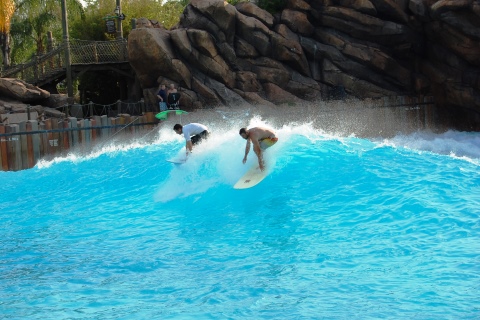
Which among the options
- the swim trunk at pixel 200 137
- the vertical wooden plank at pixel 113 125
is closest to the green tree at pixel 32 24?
the vertical wooden plank at pixel 113 125

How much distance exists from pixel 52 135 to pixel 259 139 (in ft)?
28.5

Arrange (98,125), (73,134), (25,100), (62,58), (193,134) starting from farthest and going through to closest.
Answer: (62,58) → (25,100) → (98,125) → (73,134) → (193,134)

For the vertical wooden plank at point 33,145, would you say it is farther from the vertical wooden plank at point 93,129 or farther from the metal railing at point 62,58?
the metal railing at point 62,58

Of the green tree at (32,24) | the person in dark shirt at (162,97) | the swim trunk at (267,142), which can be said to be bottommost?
the swim trunk at (267,142)

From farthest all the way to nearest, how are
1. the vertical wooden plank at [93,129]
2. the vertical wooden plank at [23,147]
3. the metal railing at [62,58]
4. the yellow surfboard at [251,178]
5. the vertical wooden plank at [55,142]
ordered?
the metal railing at [62,58] < the vertical wooden plank at [93,129] < the vertical wooden plank at [55,142] < the vertical wooden plank at [23,147] < the yellow surfboard at [251,178]

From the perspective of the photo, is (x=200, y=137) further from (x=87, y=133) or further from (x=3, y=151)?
(x=3, y=151)

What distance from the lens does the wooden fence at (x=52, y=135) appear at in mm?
18109

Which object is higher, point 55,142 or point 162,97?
point 162,97

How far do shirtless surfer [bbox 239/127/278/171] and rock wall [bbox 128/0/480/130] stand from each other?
1172 centimetres

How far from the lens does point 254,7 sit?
26.4 meters

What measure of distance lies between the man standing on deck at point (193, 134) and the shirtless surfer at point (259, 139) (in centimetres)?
191

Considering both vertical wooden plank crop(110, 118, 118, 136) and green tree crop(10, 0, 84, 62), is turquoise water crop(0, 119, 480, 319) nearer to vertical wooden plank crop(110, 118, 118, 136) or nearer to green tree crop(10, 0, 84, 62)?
vertical wooden plank crop(110, 118, 118, 136)

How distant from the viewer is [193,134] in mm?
14367

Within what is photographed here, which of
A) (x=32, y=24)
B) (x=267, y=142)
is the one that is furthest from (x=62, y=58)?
(x=267, y=142)
